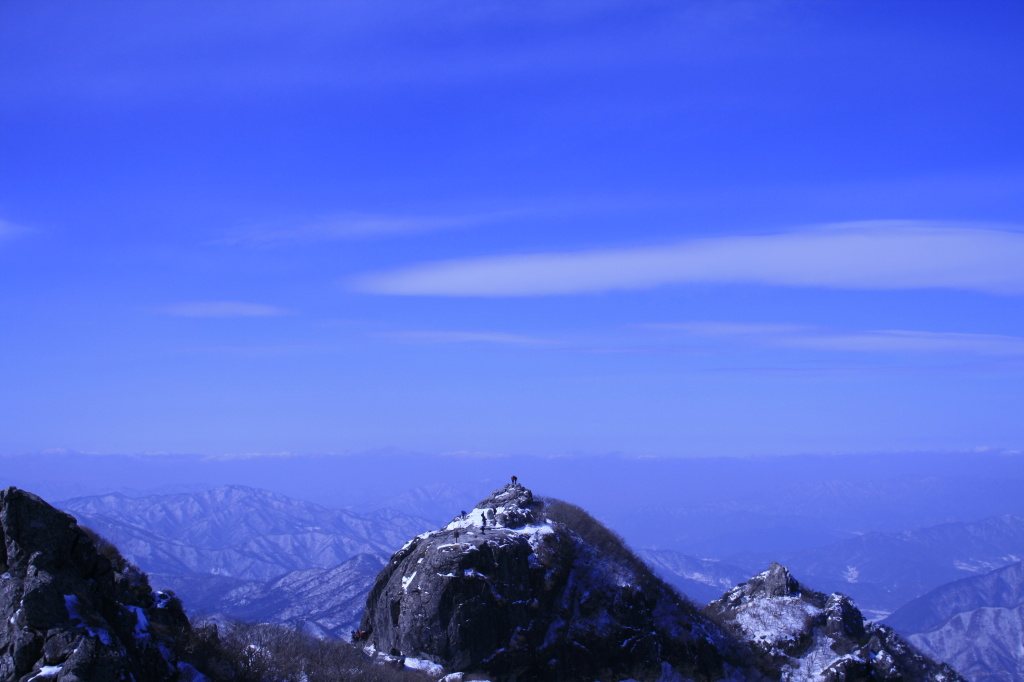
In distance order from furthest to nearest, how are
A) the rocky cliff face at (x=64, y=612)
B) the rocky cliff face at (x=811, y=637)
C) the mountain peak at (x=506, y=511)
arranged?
the mountain peak at (x=506, y=511) → the rocky cliff face at (x=811, y=637) → the rocky cliff face at (x=64, y=612)

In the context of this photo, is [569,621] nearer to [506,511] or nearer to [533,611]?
[533,611]

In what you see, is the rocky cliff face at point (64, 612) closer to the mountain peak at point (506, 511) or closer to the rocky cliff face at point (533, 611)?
the rocky cliff face at point (533, 611)

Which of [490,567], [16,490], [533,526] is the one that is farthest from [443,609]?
[16,490]

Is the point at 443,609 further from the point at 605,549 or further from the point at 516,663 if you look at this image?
the point at 605,549

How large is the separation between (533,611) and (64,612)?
28025 millimetres

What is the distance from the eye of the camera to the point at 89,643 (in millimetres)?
34188

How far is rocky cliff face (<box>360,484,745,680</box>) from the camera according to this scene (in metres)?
51.2

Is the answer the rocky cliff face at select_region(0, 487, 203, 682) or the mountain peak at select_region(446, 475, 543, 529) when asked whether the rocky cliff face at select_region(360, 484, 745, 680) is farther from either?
the rocky cliff face at select_region(0, 487, 203, 682)

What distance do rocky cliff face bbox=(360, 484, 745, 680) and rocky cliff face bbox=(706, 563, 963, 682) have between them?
4.95 metres

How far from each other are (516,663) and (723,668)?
48.8 feet

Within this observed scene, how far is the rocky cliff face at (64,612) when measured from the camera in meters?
34.0

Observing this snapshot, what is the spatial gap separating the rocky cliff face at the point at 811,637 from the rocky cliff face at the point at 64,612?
4021cm

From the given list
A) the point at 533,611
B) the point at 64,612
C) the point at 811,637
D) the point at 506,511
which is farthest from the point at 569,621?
the point at 64,612

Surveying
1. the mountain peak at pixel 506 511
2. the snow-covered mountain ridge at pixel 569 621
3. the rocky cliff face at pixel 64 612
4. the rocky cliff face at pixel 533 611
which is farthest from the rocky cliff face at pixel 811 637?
the rocky cliff face at pixel 64 612
